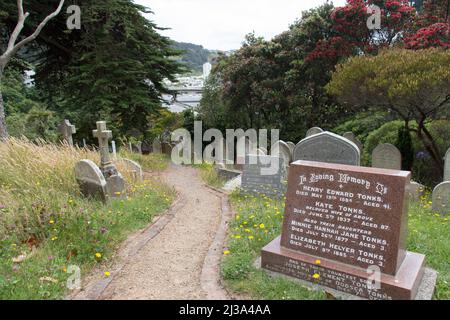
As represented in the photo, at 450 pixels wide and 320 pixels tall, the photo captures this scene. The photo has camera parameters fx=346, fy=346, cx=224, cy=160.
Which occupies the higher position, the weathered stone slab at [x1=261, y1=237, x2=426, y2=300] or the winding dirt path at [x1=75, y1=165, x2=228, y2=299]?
the weathered stone slab at [x1=261, y1=237, x2=426, y2=300]

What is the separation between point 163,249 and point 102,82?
33.8ft

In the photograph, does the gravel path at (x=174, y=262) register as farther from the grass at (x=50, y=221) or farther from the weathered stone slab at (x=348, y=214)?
the weathered stone slab at (x=348, y=214)

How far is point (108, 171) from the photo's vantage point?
7.57m

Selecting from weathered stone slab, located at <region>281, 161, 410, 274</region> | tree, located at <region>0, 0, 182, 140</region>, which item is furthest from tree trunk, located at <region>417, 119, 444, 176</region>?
tree, located at <region>0, 0, 182, 140</region>

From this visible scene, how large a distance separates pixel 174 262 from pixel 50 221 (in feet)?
6.24

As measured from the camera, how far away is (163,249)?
16.8 ft

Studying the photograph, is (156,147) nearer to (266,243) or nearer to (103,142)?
(103,142)

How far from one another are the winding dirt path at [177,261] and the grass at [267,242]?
0.22 meters

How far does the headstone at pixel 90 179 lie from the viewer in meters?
6.32

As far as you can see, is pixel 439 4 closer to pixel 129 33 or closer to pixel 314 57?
pixel 314 57

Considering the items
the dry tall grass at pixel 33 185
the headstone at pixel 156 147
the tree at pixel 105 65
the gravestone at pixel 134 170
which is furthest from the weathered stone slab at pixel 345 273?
the headstone at pixel 156 147

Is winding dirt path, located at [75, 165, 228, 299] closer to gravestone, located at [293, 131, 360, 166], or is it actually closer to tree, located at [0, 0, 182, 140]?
gravestone, located at [293, 131, 360, 166]

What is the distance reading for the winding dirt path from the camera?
3896 millimetres

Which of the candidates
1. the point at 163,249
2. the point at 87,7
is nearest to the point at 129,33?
the point at 87,7
